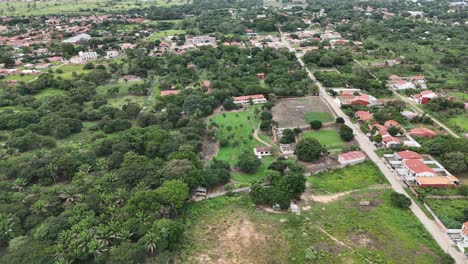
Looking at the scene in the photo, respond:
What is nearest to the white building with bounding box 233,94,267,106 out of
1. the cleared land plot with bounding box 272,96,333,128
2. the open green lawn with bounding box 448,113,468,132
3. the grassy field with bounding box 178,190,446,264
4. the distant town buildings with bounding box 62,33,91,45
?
the cleared land plot with bounding box 272,96,333,128

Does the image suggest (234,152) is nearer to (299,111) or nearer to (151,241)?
(299,111)

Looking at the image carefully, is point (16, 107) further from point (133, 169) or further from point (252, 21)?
point (252, 21)

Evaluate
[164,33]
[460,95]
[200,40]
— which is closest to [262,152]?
[460,95]

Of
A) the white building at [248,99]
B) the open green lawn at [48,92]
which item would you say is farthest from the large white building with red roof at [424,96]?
the open green lawn at [48,92]

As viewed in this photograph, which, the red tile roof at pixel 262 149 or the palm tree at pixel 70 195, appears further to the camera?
the red tile roof at pixel 262 149

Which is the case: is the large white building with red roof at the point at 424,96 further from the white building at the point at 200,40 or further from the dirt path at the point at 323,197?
the white building at the point at 200,40

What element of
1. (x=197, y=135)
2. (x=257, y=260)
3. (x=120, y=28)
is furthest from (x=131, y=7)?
(x=257, y=260)

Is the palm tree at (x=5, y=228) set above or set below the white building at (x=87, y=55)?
above
